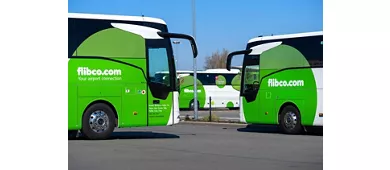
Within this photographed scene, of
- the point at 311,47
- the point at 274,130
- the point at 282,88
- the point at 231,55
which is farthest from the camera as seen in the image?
the point at 274,130

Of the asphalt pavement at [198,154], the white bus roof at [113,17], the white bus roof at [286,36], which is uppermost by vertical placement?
the white bus roof at [113,17]

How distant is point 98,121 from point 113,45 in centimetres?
209

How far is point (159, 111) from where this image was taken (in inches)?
612

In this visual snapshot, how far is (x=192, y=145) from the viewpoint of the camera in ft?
44.8

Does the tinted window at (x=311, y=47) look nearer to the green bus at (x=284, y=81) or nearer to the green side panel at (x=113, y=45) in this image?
the green bus at (x=284, y=81)

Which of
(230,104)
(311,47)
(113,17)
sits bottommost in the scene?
(230,104)

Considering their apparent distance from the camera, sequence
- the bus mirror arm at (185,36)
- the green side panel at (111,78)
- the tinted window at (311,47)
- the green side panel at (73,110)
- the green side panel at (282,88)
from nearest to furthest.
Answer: the green side panel at (73,110), the green side panel at (111,78), the bus mirror arm at (185,36), the tinted window at (311,47), the green side panel at (282,88)

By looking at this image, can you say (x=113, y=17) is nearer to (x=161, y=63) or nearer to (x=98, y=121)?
(x=161, y=63)

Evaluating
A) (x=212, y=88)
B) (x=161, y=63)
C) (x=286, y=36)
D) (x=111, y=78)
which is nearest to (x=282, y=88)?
(x=286, y=36)

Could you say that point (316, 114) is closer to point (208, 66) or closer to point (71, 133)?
point (71, 133)

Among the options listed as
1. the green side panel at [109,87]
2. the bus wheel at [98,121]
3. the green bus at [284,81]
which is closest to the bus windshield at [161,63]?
the green side panel at [109,87]

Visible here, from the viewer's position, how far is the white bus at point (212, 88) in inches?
1550

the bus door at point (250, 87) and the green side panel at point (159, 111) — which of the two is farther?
the bus door at point (250, 87)
